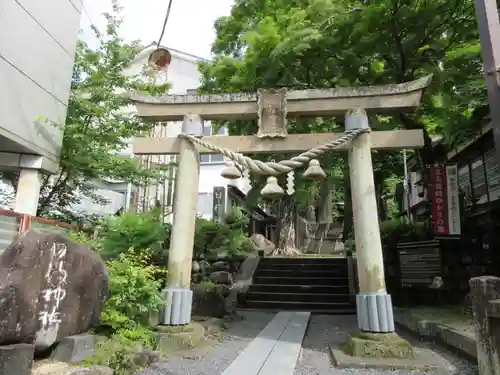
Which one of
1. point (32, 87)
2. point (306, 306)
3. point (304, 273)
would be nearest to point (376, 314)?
point (306, 306)

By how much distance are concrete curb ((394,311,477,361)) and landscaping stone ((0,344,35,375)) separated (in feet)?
19.1

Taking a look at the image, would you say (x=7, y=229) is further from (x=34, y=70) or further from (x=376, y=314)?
(x=376, y=314)

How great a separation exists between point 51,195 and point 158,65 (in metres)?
7.20

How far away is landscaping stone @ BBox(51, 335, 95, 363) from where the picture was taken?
4.63 m

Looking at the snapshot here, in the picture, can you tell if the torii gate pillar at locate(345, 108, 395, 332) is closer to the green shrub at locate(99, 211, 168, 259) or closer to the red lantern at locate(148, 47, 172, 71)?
the green shrub at locate(99, 211, 168, 259)

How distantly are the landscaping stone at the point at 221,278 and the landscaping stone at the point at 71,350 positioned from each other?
7723 mm

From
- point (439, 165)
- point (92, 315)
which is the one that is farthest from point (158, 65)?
point (92, 315)

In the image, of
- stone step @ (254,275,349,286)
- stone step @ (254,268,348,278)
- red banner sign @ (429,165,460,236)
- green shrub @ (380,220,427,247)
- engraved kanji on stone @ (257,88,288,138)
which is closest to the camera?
engraved kanji on stone @ (257,88,288,138)

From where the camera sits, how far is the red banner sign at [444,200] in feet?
32.6

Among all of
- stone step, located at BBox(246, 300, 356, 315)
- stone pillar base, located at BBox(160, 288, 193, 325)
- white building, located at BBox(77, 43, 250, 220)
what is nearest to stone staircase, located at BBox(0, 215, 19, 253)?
stone pillar base, located at BBox(160, 288, 193, 325)

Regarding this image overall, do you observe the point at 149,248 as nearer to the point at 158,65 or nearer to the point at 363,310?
the point at 363,310

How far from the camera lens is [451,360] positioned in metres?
6.04

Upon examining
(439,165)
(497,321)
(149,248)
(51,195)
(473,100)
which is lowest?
(497,321)

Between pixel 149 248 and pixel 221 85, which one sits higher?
pixel 221 85
